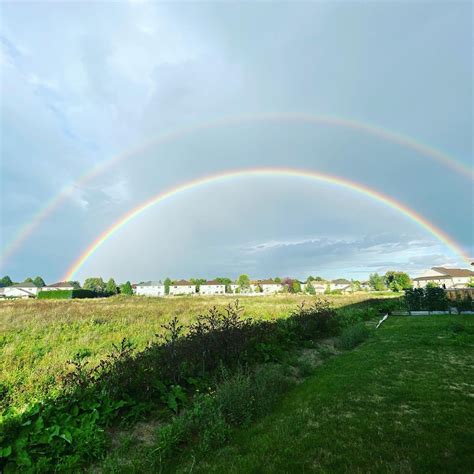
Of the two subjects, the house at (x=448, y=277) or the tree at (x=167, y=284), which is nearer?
the house at (x=448, y=277)

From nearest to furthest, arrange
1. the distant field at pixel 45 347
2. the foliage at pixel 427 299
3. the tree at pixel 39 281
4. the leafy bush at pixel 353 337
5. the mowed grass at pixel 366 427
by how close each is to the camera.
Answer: the mowed grass at pixel 366 427 < the distant field at pixel 45 347 < the leafy bush at pixel 353 337 < the foliage at pixel 427 299 < the tree at pixel 39 281

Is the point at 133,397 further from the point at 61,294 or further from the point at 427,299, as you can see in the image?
the point at 61,294

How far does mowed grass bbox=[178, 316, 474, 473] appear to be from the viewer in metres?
3.45

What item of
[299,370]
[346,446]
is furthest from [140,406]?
[299,370]

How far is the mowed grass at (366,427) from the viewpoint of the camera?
136 inches

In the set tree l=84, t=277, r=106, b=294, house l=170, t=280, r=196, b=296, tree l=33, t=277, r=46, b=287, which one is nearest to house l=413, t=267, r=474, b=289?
house l=170, t=280, r=196, b=296

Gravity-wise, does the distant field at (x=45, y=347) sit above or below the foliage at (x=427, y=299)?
below

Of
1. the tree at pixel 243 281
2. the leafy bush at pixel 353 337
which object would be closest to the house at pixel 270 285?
the tree at pixel 243 281

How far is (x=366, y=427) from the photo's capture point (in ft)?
14.2

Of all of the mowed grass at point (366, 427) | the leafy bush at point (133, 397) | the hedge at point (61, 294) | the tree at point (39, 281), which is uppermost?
the tree at point (39, 281)

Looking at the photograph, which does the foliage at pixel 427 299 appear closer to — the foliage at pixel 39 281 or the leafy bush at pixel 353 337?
the leafy bush at pixel 353 337

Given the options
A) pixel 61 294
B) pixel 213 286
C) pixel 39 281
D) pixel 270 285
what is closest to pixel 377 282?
pixel 270 285

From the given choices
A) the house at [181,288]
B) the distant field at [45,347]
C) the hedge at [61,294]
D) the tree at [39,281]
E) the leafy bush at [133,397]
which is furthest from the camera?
the tree at [39,281]

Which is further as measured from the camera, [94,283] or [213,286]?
[213,286]
